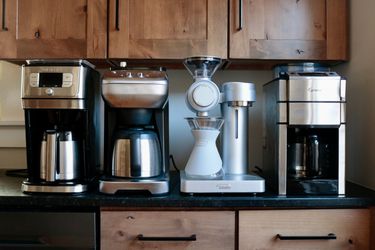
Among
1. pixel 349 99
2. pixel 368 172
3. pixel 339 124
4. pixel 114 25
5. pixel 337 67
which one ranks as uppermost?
pixel 114 25

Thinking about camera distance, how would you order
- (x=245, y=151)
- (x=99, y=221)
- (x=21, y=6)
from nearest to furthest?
(x=99, y=221) → (x=245, y=151) → (x=21, y=6)

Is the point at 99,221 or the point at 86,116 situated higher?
the point at 86,116

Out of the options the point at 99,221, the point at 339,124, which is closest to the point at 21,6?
the point at 99,221

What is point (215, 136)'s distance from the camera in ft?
4.17

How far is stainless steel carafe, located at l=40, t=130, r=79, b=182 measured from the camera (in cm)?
121

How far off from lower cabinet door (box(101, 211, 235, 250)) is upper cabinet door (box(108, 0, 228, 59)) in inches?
24.1

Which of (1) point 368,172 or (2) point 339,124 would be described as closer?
(2) point 339,124

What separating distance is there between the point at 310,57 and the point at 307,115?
353 mm

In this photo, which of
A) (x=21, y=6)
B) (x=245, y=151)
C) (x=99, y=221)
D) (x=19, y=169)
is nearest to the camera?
(x=99, y=221)

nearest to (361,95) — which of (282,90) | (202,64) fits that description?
(282,90)

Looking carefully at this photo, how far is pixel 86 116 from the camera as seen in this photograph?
1.25m

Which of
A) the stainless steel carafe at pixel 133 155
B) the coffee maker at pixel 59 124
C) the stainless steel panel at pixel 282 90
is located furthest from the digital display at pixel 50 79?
the stainless steel panel at pixel 282 90

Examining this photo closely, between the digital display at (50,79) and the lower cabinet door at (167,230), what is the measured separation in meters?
0.44

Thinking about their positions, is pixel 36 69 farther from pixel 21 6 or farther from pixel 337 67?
pixel 337 67
